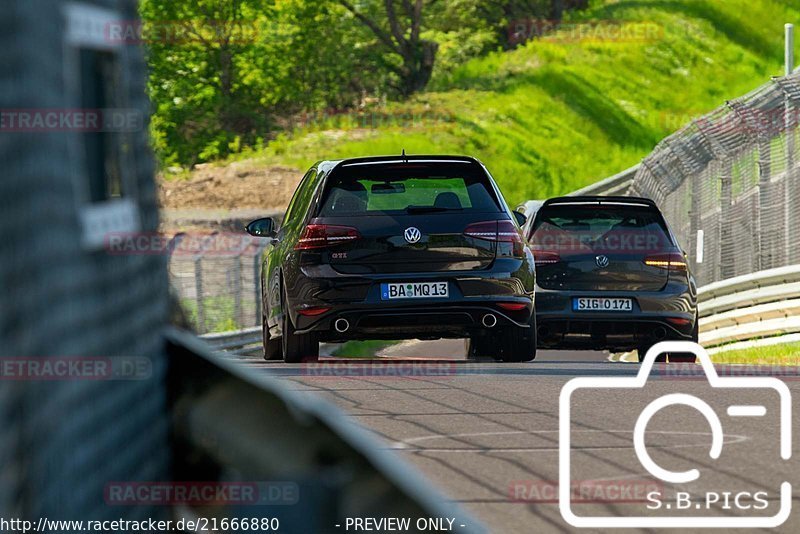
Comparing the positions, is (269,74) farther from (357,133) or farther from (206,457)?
(206,457)

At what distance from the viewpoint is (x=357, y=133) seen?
187ft

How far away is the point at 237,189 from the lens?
173 ft

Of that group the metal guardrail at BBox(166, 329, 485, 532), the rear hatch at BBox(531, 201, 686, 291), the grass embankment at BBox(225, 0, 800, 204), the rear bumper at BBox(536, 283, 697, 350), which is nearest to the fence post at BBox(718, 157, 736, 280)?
the rear hatch at BBox(531, 201, 686, 291)

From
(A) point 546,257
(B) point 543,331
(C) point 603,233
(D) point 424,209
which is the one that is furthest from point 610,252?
(D) point 424,209

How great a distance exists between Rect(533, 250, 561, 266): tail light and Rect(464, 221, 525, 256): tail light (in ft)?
11.5

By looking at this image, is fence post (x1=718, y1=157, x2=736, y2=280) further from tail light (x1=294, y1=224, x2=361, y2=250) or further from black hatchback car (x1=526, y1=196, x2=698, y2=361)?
tail light (x1=294, y1=224, x2=361, y2=250)

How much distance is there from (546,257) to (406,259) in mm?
4078

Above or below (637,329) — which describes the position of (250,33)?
above

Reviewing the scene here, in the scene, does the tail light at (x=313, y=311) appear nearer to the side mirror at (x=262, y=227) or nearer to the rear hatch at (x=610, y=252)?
the side mirror at (x=262, y=227)

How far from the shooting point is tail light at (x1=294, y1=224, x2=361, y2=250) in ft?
43.0

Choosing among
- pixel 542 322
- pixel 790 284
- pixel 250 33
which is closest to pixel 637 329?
pixel 542 322

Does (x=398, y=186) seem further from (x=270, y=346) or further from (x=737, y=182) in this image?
(x=737, y=182)

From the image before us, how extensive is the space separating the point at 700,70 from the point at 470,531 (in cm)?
6783

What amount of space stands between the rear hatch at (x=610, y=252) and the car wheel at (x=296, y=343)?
353cm
